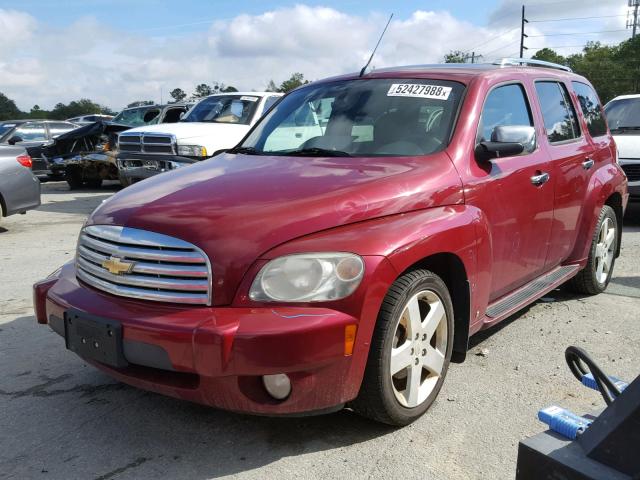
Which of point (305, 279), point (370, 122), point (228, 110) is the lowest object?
point (305, 279)

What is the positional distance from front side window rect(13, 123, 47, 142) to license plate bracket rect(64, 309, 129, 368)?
14915 millimetres

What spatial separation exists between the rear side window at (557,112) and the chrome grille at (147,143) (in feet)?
21.8

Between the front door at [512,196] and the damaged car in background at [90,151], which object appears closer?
the front door at [512,196]

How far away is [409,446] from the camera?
286cm

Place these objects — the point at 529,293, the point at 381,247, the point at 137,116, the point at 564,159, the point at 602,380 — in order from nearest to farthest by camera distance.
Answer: the point at 602,380 → the point at 381,247 → the point at 529,293 → the point at 564,159 → the point at 137,116

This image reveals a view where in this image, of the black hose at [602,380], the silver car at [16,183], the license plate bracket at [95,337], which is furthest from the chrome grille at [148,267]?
the silver car at [16,183]

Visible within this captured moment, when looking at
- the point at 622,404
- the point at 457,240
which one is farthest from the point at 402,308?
the point at 622,404

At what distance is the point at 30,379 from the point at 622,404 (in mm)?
3227

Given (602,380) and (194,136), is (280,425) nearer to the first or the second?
(602,380)

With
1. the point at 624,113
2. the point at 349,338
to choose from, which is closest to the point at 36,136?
the point at 624,113

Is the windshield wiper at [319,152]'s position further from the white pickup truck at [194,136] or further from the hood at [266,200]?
the white pickup truck at [194,136]

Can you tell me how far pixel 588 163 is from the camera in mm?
4707

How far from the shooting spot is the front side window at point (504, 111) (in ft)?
12.1

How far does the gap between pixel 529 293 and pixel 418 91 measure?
4.95 feet
